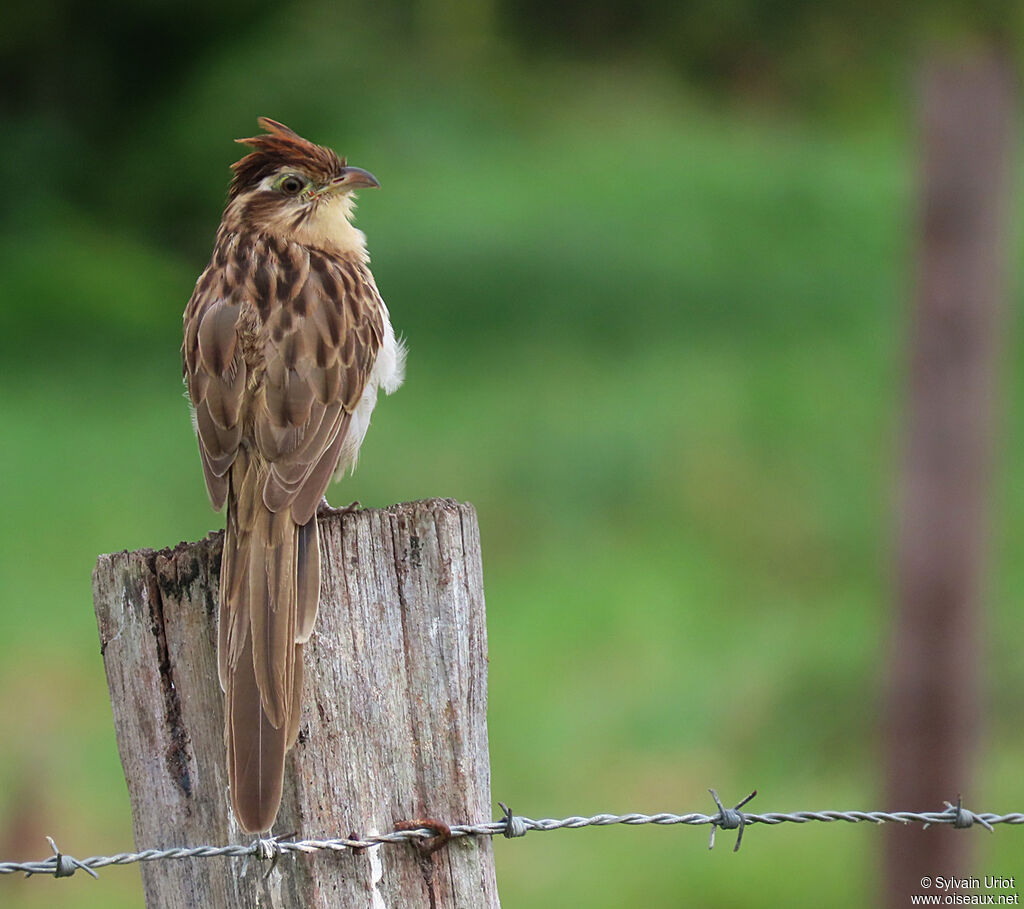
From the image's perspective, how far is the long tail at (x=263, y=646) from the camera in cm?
334

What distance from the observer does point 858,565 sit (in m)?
14.7

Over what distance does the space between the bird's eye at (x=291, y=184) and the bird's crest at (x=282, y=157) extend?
0.04 m

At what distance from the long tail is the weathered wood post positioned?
0.15ft

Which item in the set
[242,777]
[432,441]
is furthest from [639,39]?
[242,777]

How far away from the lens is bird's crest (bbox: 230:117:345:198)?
5.64 m

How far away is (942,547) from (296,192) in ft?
9.19

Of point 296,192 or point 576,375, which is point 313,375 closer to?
point 296,192

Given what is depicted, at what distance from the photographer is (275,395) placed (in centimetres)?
473

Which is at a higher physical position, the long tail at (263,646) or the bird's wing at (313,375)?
the bird's wing at (313,375)

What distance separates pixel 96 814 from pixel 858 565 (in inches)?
309

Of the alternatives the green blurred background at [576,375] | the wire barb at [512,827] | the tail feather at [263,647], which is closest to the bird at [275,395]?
the tail feather at [263,647]

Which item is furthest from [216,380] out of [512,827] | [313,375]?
[512,827]

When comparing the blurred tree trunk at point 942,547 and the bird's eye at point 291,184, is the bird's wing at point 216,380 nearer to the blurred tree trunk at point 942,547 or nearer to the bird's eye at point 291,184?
the bird's eye at point 291,184

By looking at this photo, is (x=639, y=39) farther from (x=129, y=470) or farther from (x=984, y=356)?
(x=984, y=356)
